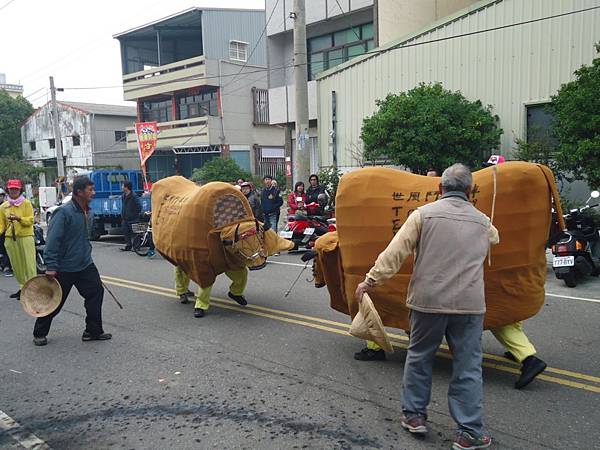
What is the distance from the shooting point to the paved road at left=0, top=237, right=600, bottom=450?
4004 millimetres

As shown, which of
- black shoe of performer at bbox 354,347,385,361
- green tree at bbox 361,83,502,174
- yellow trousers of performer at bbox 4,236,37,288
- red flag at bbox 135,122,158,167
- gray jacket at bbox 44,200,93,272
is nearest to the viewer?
black shoe of performer at bbox 354,347,385,361

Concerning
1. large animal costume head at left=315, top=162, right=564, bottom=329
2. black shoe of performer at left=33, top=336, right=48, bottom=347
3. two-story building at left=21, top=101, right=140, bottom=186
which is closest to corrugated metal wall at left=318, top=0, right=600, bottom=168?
large animal costume head at left=315, top=162, right=564, bottom=329

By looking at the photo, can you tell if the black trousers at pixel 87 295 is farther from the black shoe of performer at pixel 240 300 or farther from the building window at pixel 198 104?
the building window at pixel 198 104

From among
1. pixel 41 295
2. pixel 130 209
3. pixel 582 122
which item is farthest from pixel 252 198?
pixel 582 122

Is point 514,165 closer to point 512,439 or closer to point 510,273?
point 510,273

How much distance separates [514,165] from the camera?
15.4 ft

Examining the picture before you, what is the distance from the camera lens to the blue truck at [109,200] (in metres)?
16.2

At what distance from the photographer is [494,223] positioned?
4.68m

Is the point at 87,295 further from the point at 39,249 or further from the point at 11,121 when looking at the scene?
the point at 11,121

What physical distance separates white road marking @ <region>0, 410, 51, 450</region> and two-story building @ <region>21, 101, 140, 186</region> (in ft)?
109

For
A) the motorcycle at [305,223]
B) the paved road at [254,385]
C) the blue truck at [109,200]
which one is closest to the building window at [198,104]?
the blue truck at [109,200]

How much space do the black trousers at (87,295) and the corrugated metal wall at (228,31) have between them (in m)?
23.9

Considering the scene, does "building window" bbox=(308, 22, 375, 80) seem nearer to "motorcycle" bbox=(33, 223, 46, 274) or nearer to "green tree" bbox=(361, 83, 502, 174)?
"green tree" bbox=(361, 83, 502, 174)

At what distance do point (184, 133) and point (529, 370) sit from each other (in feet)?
90.7
